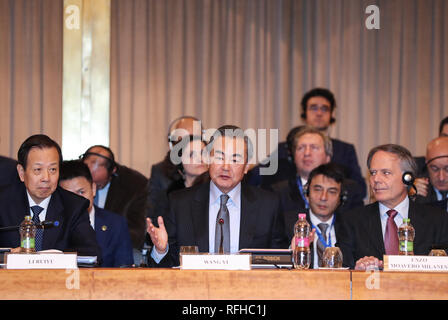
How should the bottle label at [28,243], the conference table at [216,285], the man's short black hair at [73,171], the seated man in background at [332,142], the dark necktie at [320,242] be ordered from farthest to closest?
the seated man in background at [332,142] < the man's short black hair at [73,171] < the dark necktie at [320,242] < the bottle label at [28,243] < the conference table at [216,285]

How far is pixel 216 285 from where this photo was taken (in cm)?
261

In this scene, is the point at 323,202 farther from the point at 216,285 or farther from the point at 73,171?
the point at 216,285

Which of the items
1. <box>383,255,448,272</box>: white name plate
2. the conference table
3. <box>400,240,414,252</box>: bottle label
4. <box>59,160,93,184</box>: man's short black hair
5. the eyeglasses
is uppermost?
the eyeglasses

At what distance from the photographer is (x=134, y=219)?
15.8 feet

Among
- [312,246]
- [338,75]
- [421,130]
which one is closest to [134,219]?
[312,246]

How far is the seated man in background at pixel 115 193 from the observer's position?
15.7 ft

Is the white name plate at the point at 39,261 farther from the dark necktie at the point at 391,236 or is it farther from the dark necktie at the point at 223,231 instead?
the dark necktie at the point at 391,236

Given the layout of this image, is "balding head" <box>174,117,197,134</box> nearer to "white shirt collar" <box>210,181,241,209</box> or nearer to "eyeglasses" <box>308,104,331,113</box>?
"eyeglasses" <box>308,104,331,113</box>

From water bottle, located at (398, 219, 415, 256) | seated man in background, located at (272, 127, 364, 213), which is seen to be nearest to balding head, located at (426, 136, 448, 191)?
seated man in background, located at (272, 127, 364, 213)

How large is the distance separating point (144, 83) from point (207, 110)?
24.8 inches

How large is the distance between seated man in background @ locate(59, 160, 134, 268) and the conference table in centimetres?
138

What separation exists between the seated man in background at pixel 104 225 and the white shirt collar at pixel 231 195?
28.0 inches

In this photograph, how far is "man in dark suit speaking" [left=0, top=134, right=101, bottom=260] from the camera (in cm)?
338

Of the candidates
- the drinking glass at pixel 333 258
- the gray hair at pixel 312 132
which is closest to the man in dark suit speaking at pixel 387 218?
the drinking glass at pixel 333 258
